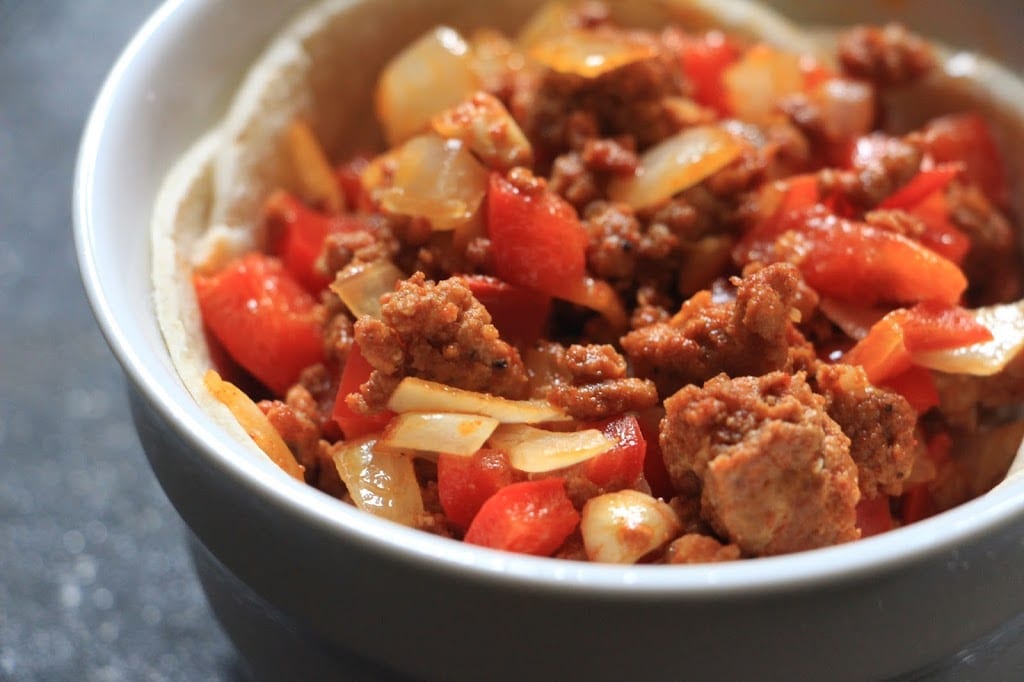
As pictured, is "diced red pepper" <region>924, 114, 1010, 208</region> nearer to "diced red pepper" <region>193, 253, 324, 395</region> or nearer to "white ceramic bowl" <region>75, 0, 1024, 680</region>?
"white ceramic bowl" <region>75, 0, 1024, 680</region>

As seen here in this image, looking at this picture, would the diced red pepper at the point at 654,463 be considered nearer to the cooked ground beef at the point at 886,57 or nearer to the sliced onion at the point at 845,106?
the sliced onion at the point at 845,106

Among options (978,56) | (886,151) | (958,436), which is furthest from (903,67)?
(958,436)

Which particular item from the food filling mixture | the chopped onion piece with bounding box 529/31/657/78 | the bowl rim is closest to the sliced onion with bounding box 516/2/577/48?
the food filling mixture

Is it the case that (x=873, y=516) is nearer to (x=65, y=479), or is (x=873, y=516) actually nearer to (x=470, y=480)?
(x=470, y=480)

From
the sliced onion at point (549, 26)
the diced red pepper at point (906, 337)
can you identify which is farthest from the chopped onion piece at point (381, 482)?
the sliced onion at point (549, 26)

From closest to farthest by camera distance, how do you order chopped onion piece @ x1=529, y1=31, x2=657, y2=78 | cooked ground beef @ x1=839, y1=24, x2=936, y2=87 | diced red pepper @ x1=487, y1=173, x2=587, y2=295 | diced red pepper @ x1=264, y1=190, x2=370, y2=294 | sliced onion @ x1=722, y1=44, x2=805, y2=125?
diced red pepper @ x1=487, y1=173, x2=587, y2=295 → chopped onion piece @ x1=529, y1=31, x2=657, y2=78 → diced red pepper @ x1=264, y1=190, x2=370, y2=294 → sliced onion @ x1=722, y1=44, x2=805, y2=125 → cooked ground beef @ x1=839, y1=24, x2=936, y2=87

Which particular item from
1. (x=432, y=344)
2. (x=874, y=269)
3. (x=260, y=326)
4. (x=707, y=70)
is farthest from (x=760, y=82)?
(x=260, y=326)
